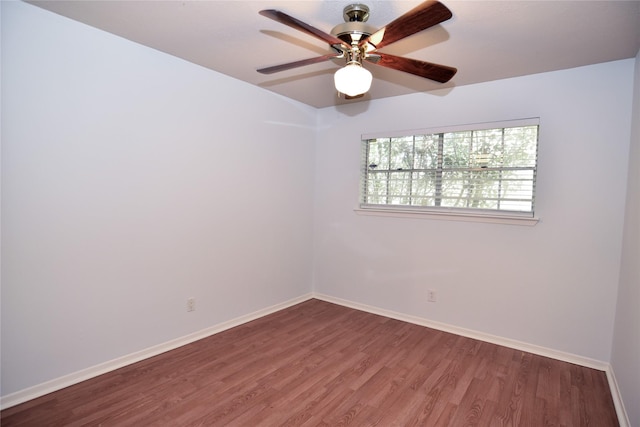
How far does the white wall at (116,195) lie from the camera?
6.64 ft

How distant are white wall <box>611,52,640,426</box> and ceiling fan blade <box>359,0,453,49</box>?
5.89 feet

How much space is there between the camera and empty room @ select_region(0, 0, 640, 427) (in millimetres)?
2004

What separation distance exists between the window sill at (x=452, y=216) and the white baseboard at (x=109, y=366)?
1.68 m

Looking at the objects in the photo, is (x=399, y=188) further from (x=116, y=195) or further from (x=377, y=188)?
(x=116, y=195)

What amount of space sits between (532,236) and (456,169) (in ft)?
2.94

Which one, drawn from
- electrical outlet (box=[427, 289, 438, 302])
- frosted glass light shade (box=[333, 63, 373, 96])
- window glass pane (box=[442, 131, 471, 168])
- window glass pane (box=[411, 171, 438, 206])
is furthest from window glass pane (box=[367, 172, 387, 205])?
frosted glass light shade (box=[333, 63, 373, 96])

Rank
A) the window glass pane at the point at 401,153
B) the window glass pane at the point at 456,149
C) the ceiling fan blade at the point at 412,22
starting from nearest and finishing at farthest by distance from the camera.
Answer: the ceiling fan blade at the point at 412,22
the window glass pane at the point at 456,149
the window glass pane at the point at 401,153

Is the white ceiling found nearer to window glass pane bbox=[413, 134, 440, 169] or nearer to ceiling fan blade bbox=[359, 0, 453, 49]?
ceiling fan blade bbox=[359, 0, 453, 49]

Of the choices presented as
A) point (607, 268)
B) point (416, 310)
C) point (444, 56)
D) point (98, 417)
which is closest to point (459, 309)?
point (416, 310)

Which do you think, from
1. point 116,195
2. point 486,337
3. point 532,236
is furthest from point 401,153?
point 116,195

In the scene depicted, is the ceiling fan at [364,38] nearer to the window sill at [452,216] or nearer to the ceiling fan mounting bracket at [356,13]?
the ceiling fan mounting bracket at [356,13]

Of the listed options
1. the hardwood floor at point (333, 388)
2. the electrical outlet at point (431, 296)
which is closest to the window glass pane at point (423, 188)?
the electrical outlet at point (431, 296)

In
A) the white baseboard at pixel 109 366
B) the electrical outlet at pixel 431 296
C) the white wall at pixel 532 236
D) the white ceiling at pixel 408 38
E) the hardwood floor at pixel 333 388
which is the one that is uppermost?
the white ceiling at pixel 408 38

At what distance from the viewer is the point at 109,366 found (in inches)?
96.3
